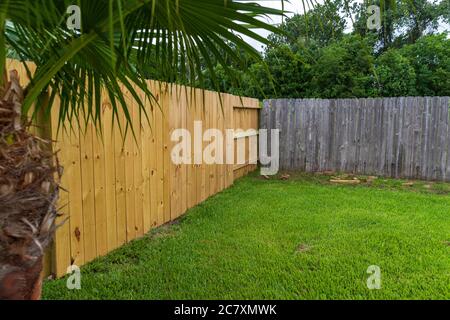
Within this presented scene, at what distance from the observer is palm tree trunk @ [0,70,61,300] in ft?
3.47

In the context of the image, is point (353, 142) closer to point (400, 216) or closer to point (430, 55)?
point (400, 216)

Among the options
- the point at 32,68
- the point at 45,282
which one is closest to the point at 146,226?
the point at 45,282

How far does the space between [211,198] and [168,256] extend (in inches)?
86.6

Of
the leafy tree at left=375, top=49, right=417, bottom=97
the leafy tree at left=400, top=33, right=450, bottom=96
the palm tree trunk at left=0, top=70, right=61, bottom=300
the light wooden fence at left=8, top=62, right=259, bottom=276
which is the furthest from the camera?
the leafy tree at left=400, top=33, right=450, bottom=96

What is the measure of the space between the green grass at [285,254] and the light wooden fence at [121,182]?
156 millimetres

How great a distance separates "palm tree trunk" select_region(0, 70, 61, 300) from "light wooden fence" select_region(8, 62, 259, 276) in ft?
2.33

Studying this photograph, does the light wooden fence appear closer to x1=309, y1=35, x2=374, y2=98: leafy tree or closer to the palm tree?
the palm tree

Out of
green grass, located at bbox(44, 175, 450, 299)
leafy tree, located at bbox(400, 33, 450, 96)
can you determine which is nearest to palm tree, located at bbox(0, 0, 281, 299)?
green grass, located at bbox(44, 175, 450, 299)

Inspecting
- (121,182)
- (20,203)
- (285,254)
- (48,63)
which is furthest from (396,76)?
(20,203)

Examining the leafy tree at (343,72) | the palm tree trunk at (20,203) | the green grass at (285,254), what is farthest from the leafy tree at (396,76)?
the palm tree trunk at (20,203)

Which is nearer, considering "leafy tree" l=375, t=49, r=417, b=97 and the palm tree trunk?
the palm tree trunk

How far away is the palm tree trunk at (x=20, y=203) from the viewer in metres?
1.06

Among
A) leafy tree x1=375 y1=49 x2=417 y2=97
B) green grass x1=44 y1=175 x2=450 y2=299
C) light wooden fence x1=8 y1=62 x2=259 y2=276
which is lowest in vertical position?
green grass x1=44 y1=175 x2=450 y2=299

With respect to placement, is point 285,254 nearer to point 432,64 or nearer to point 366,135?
point 366,135
